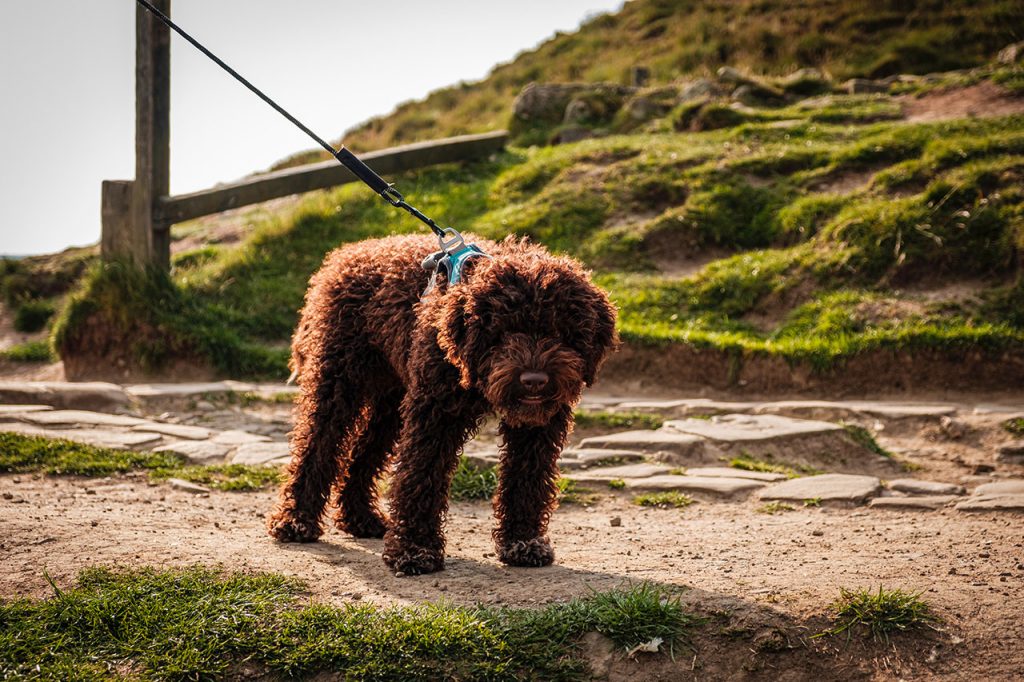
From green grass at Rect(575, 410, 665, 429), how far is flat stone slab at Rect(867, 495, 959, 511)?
2466 millimetres

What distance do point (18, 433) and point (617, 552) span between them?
4940 millimetres

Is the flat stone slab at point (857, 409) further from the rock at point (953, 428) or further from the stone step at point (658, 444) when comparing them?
the stone step at point (658, 444)

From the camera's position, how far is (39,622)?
4.05 metres

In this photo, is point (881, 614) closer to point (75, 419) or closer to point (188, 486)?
point (188, 486)

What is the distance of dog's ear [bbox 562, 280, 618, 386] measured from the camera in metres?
4.40

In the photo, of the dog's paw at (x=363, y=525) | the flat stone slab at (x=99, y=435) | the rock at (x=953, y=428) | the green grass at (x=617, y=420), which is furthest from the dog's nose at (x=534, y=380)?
the rock at (x=953, y=428)

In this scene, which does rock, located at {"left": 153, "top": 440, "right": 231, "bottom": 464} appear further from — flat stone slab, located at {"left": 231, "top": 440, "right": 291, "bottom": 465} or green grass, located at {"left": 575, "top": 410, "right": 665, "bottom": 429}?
green grass, located at {"left": 575, "top": 410, "right": 665, "bottom": 429}

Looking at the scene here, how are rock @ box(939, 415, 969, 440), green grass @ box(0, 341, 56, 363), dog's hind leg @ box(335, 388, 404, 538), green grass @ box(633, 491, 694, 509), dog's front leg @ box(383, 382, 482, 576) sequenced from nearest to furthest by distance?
dog's front leg @ box(383, 382, 482, 576) < dog's hind leg @ box(335, 388, 404, 538) < green grass @ box(633, 491, 694, 509) < rock @ box(939, 415, 969, 440) < green grass @ box(0, 341, 56, 363)

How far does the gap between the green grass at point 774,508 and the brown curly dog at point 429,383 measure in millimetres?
1805

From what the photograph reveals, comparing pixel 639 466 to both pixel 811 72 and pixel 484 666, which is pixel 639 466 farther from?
pixel 811 72

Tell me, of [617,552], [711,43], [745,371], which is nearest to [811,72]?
[711,43]

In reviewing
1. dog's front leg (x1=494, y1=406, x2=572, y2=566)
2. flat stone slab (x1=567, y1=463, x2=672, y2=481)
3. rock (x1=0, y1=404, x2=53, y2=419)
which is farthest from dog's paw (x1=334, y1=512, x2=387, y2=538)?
rock (x1=0, y1=404, x2=53, y2=419)

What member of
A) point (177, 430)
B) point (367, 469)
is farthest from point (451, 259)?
point (177, 430)

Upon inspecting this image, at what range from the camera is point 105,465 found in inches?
278
